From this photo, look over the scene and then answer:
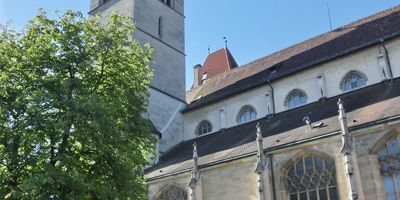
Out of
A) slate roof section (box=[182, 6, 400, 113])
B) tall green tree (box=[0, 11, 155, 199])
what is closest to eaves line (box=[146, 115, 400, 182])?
tall green tree (box=[0, 11, 155, 199])

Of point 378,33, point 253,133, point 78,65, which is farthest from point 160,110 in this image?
point 78,65

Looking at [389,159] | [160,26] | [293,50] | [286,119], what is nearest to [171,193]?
[286,119]

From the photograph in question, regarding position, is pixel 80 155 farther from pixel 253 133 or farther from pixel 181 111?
pixel 181 111

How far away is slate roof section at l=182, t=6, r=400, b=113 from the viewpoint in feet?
63.9

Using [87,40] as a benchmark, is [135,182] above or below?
below

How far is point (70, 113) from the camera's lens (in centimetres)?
1027

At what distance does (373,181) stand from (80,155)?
8.34 metres

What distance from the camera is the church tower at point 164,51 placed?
24469mm

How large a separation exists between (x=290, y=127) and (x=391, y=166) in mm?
4848

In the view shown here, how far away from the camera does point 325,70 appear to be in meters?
19.9

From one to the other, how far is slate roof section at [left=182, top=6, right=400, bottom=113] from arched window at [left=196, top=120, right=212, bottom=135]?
100 centimetres

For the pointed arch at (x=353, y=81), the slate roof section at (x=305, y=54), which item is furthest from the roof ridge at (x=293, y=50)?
the pointed arch at (x=353, y=81)

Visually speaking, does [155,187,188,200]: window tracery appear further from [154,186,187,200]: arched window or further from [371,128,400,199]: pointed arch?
→ [371,128,400,199]: pointed arch

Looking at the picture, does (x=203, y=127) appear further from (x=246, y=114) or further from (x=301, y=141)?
(x=301, y=141)
